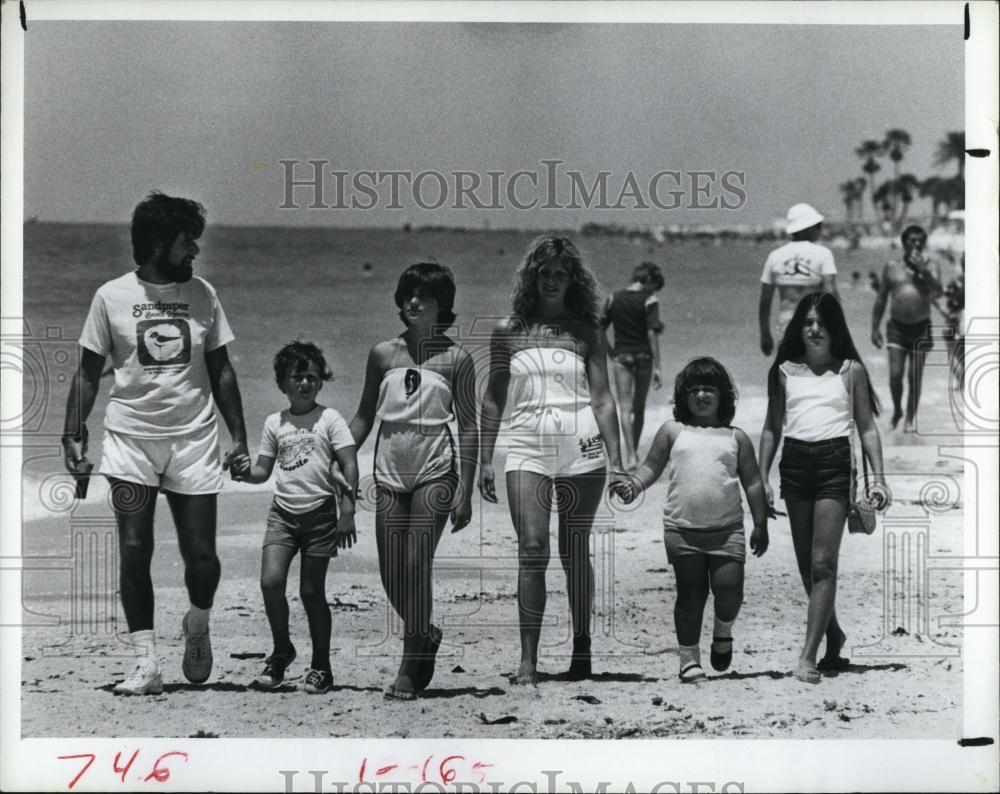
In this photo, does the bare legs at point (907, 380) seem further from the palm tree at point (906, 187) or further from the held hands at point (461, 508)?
the held hands at point (461, 508)

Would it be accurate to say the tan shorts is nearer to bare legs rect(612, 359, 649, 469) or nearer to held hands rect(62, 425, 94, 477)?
bare legs rect(612, 359, 649, 469)

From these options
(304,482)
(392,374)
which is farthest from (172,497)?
(392,374)

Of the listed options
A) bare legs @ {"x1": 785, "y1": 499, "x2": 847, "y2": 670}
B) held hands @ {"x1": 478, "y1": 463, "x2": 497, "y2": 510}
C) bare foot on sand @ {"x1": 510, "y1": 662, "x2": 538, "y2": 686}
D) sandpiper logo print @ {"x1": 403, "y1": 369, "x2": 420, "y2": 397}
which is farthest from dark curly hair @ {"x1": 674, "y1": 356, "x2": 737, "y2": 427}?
bare foot on sand @ {"x1": 510, "y1": 662, "x2": 538, "y2": 686}

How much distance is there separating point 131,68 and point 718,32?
3.43 meters

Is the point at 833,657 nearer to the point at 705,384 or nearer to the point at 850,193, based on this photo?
the point at 705,384

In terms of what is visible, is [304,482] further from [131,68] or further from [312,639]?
[131,68]

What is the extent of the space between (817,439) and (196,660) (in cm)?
365

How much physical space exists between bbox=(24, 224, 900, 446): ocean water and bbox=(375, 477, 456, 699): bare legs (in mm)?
680

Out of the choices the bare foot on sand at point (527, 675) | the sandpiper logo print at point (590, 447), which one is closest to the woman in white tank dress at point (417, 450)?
the bare foot on sand at point (527, 675)

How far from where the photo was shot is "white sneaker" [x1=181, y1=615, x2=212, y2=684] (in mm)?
8539

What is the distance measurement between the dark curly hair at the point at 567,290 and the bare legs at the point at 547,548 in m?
0.90

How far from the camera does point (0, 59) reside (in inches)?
354

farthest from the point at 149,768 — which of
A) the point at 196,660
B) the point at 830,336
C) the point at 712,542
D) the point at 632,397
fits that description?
the point at 830,336

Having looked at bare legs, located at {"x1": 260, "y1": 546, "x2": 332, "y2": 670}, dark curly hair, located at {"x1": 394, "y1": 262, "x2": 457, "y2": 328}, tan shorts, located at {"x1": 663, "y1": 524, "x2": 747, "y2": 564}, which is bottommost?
bare legs, located at {"x1": 260, "y1": 546, "x2": 332, "y2": 670}
